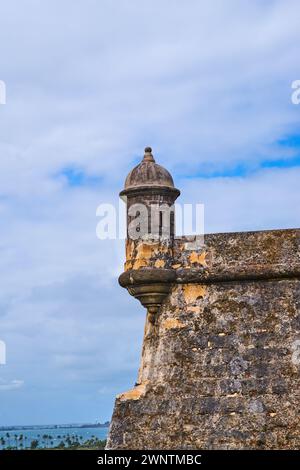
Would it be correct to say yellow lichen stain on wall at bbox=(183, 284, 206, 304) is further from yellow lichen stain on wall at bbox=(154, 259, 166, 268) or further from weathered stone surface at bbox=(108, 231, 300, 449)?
yellow lichen stain on wall at bbox=(154, 259, 166, 268)

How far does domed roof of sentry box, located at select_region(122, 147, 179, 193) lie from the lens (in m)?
11.3

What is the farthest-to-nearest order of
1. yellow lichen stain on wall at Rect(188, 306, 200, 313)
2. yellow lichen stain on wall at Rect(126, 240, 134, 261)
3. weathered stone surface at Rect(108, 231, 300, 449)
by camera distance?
yellow lichen stain on wall at Rect(126, 240, 134, 261) → yellow lichen stain on wall at Rect(188, 306, 200, 313) → weathered stone surface at Rect(108, 231, 300, 449)

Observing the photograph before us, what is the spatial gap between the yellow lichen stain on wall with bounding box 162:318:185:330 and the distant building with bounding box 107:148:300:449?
11 millimetres

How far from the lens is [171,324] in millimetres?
11250

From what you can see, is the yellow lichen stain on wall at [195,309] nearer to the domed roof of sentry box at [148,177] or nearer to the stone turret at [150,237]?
the stone turret at [150,237]

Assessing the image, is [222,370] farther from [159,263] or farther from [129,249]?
[129,249]

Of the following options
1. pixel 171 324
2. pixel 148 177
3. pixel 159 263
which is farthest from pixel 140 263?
pixel 148 177

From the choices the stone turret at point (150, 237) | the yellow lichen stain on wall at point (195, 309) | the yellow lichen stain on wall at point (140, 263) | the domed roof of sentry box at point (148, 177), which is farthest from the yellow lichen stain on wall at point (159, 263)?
the domed roof of sentry box at point (148, 177)

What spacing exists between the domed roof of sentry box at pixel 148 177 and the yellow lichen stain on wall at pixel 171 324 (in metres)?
1.44

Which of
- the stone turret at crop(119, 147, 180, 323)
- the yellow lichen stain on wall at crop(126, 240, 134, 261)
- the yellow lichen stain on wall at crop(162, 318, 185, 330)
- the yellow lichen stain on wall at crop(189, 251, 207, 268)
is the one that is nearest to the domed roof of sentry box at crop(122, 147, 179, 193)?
the stone turret at crop(119, 147, 180, 323)

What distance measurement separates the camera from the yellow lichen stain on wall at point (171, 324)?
11211 millimetres

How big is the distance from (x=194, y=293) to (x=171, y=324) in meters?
0.42
